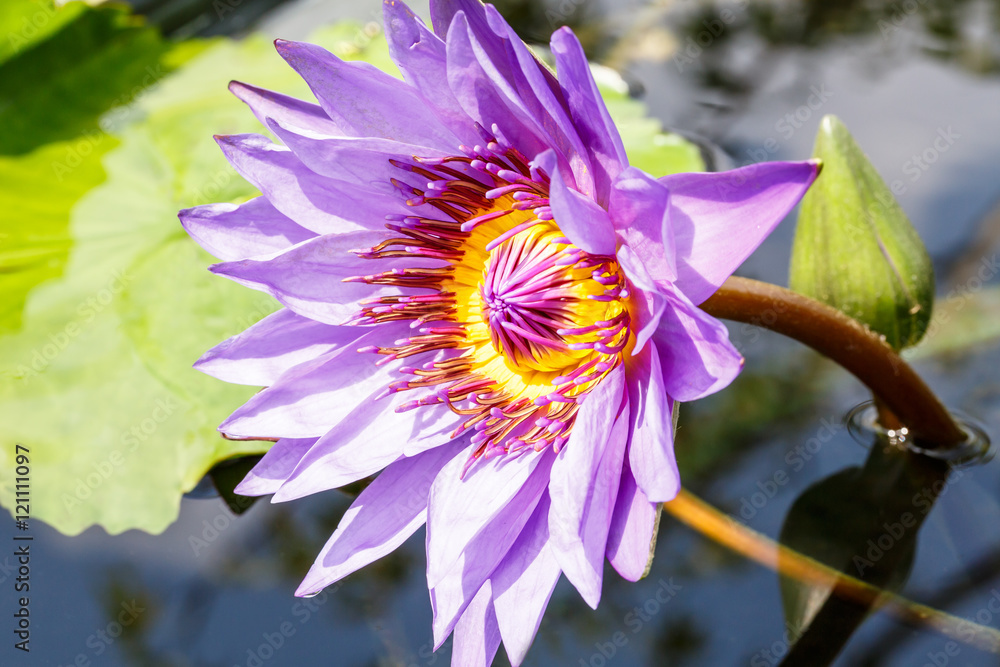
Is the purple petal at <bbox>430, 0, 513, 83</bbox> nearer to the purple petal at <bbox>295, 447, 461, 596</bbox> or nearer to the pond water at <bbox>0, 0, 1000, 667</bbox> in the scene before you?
the purple petal at <bbox>295, 447, 461, 596</bbox>

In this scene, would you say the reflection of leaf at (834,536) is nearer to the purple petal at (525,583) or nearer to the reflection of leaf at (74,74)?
the purple petal at (525,583)

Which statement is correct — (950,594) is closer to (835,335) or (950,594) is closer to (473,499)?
(835,335)

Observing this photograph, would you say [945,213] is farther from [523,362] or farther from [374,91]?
[374,91]

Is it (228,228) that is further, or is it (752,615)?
(752,615)

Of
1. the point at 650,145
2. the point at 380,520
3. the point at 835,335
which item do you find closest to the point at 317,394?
the point at 380,520

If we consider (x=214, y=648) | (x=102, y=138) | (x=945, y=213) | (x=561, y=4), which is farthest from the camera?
(x=561, y=4)

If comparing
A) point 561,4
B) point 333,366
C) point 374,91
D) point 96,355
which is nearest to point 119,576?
point 96,355
